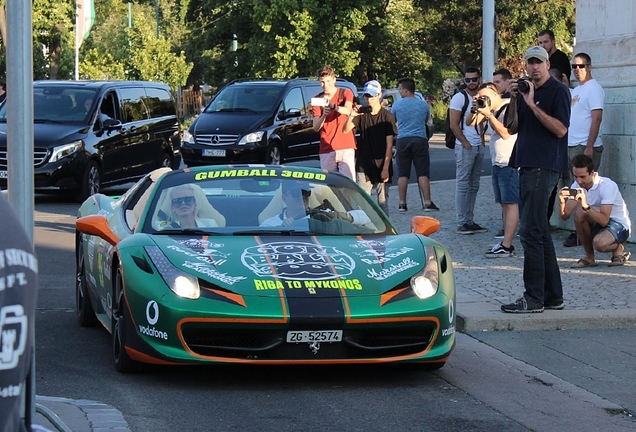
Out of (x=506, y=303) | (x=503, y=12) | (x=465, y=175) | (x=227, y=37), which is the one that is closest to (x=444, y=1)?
(x=503, y=12)

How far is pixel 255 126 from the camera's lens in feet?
74.5

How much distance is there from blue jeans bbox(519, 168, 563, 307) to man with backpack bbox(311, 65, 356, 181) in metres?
3.95

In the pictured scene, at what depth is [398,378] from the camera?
7285 millimetres

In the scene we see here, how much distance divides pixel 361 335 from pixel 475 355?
1404mm

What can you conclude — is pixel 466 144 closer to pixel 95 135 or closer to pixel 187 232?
pixel 187 232

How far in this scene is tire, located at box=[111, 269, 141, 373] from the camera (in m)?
7.10

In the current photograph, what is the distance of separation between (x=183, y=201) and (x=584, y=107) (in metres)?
6.39

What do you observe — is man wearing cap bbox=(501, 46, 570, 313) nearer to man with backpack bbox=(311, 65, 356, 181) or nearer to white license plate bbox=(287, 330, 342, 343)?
white license plate bbox=(287, 330, 342, 343)

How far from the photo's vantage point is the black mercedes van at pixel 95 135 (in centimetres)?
1891

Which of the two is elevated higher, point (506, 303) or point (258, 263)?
point (258, 263)

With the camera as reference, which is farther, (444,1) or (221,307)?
(444,1)

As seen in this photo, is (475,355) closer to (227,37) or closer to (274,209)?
(274,209)

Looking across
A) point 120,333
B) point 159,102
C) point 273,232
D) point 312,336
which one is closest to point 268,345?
point 312,336

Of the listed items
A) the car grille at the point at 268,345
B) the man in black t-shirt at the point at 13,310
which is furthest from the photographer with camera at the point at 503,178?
the man in black t-shirt at the point at 13,310
